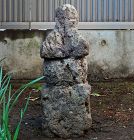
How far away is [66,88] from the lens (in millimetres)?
5789

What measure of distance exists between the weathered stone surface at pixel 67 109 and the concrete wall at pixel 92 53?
3479mm

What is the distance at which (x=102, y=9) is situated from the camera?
9586mm

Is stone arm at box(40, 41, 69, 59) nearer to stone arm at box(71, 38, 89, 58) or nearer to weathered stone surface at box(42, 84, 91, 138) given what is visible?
stone arm at box(71, 38, 89, 58)

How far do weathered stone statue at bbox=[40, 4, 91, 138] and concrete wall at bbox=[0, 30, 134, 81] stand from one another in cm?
342

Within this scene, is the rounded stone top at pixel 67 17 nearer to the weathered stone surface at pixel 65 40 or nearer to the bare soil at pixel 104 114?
the weathered stone surface at pixel 65 40

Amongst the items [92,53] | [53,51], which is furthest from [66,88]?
[92,53]

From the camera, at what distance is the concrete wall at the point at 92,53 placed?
30.3 feet

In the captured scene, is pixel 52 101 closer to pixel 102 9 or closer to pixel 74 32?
pixel 74 32

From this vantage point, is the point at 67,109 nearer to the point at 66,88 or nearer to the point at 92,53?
the point at 66,88

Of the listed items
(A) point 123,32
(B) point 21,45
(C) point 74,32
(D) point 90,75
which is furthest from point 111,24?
(C) point 74,32

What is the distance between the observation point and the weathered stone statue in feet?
19.0

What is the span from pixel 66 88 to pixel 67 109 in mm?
247

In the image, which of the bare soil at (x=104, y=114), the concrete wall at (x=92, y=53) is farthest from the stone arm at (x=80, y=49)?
the concrete wall at (x=92, y=53)

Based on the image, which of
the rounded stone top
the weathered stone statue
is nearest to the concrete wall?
the rounded stone top
